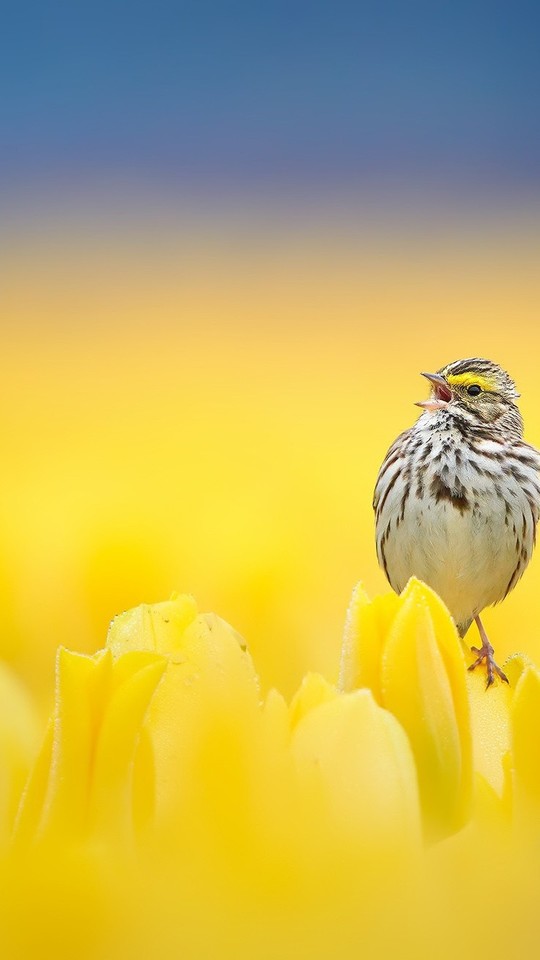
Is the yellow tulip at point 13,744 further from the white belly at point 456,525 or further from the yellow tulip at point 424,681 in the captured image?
the white belly at point 456,525

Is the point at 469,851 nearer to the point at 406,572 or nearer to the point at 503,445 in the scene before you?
the point at 406,572

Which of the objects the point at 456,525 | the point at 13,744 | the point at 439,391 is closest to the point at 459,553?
the point at 456,525

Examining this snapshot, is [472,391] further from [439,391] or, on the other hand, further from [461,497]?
[461,497]

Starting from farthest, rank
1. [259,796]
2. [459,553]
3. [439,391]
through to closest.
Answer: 1. [439,391]
2. [459,553]
3. [259,796]

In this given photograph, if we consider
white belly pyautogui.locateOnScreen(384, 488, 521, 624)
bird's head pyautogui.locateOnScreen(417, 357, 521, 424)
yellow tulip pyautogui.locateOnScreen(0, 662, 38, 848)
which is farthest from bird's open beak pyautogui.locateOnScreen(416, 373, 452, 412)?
yellow tulip pyautogui.locateOnScreen(0, 662, 38, 848)

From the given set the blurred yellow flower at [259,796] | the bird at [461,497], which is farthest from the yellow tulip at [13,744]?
the bird at [461,497]

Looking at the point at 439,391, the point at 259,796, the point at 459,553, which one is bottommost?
the point at 259,796

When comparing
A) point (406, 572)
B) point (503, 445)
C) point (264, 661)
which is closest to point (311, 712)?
point (264, 661)

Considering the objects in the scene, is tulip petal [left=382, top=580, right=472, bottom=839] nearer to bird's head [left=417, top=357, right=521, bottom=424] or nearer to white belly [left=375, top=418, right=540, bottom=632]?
white belly [left=375, top=418, right=540, bottom=632]
